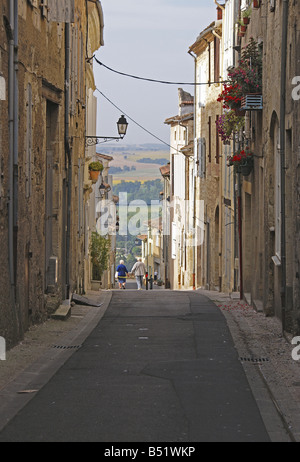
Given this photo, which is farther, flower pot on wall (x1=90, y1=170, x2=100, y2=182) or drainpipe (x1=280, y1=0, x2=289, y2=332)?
flower pot on wall (x1=90, y1=170, x2=100, y2=182)

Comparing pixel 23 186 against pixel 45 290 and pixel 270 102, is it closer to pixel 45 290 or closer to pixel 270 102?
pixel 45 290

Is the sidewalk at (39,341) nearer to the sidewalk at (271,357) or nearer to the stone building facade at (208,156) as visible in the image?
the sidewalk at (271,357)

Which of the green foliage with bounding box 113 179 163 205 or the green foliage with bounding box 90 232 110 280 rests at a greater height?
the green foliage with bounding box 113 179 163 205

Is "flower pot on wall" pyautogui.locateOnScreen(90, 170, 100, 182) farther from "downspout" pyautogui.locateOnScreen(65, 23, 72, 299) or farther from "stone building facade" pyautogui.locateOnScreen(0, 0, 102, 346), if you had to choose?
"downspout" pyautogui.locateOnScreen(65, 23, 72, 299)

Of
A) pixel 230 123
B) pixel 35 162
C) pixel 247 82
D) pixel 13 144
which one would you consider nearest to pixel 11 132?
pixel 13 144

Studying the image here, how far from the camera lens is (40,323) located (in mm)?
14141

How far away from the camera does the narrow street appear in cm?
676

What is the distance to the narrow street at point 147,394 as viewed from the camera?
6.76 metres

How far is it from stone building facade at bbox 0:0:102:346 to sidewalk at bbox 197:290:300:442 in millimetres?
3051

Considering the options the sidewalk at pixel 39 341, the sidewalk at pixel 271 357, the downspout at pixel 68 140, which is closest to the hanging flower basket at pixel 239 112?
the downspout at pixel 68 140

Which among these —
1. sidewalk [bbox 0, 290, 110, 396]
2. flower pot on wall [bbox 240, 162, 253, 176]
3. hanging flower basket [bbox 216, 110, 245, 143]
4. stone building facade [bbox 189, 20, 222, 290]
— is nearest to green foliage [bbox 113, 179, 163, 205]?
stone building facade [bbox 189, 20, 222, 290]

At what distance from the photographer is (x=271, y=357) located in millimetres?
10727

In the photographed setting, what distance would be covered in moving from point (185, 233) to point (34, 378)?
2955 cm
